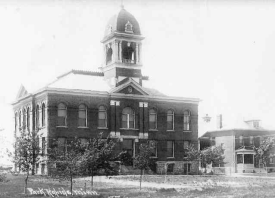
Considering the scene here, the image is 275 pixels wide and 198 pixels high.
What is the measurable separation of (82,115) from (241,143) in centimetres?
2398

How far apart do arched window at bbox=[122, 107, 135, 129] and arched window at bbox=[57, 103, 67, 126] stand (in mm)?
6071

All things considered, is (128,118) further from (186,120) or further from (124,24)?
(124,24)

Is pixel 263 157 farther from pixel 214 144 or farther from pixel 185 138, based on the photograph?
pixel 185 138

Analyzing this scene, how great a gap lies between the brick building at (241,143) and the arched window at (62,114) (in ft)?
75.3

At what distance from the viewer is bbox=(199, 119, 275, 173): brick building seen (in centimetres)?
6138

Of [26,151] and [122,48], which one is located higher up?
[122,48]

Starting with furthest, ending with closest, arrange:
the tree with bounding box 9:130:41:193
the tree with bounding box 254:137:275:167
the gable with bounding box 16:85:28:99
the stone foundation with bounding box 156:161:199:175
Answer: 1. the tree with bounding box 254:137:275:167
2. the gable with bounding box 16:85:28:99
3. the stone foundation with bounding box 156:161:199:175
4. the tree with bounding box 9:130:41:193

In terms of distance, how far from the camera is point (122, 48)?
51.2m

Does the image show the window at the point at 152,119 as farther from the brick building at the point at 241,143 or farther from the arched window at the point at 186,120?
the brick building at the point at 241,143

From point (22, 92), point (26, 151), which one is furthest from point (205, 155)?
point (26, 151)

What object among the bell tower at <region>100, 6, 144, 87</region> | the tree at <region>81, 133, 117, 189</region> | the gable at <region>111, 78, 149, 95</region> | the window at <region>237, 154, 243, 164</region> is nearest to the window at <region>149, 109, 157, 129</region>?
the gable at <region>111, 78, 149, 95</region>

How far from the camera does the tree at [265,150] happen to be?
60625 mm

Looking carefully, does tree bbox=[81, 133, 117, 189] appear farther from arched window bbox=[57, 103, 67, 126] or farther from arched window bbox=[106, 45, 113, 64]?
arched window bbox=[106, 45, 113, 64]

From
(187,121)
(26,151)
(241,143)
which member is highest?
(187,121)
